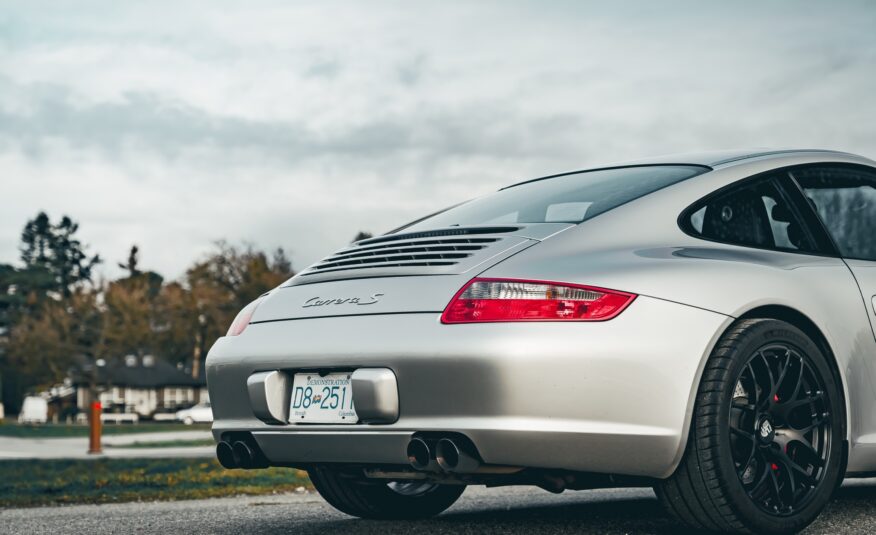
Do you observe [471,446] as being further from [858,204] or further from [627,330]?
[858,204]

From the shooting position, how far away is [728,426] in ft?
11.5

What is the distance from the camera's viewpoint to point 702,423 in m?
3.46

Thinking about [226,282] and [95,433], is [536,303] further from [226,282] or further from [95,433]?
[226,282]

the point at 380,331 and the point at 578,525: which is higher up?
the point at 380,331

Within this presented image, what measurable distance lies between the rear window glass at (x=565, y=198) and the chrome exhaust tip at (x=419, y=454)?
0.98 m

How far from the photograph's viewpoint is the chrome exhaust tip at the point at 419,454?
11.3 ft

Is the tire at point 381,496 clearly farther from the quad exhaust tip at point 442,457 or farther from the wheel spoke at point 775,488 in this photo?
the wheel spoke at point 775,488

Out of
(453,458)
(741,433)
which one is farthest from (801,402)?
(453,458)

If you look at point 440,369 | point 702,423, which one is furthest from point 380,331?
point 702,423

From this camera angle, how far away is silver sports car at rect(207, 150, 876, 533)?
3346mm

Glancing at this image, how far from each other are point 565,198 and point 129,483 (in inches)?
278

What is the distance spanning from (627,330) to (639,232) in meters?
0.49

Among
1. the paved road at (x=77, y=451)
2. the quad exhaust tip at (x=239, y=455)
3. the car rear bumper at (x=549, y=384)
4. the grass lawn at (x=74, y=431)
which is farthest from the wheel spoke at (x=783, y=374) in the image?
the grass lawn at (x=74, y=431)

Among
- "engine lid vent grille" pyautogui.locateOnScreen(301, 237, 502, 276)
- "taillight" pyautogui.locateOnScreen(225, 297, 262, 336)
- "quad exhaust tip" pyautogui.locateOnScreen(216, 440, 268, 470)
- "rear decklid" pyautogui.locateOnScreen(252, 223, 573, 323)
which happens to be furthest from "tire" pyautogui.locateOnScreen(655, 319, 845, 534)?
"taillight" pyautogui.locateOnScreen(225, 297, 262, 336)
